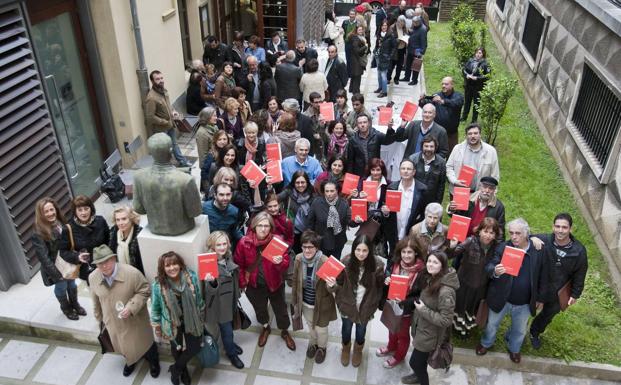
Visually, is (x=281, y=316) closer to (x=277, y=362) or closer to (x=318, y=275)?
(x=277, y=362)

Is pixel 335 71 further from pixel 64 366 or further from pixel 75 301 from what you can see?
pixel 64 366

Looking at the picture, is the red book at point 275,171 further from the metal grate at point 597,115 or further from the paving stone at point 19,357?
the metal grate at point 597,115

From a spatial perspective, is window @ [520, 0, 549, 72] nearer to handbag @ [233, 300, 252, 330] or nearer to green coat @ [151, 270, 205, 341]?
handbag @ [233, 300, 252, 330]

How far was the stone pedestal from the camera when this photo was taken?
5.17 meters

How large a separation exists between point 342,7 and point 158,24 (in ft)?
55.0

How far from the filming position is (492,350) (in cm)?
590

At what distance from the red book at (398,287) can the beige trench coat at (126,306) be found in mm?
2382

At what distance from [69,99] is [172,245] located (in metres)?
4.16

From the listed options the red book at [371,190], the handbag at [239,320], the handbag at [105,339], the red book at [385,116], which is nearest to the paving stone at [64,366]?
the handbag at [105,339]

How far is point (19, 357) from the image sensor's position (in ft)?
19.4

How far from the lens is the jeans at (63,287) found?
5.94m

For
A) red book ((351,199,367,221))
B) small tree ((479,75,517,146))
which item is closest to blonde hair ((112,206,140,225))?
red book ((351,199,367,221))

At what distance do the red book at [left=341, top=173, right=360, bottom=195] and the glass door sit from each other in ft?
13.8

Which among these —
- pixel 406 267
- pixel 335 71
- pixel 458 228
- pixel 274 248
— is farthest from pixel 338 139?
pixel 335 71
